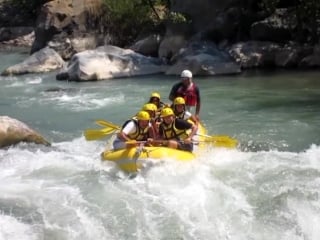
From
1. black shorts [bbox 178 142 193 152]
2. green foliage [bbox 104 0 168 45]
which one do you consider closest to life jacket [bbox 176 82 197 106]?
black shorts [bbox 178 142 193 152]

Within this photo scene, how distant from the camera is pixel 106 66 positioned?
1800cm

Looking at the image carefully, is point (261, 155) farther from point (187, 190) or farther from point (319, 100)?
point (319, 100)

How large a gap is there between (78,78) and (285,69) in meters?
6.56

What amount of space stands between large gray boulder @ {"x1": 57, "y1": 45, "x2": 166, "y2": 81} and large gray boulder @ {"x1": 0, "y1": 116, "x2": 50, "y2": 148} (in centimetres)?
798

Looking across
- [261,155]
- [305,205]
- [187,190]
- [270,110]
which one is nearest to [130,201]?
[187,190]

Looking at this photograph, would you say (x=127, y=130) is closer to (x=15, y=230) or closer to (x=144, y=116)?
(x=144, y=116)

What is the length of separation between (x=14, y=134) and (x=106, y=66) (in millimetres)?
8720

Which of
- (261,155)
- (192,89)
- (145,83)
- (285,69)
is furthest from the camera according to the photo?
(285,69)

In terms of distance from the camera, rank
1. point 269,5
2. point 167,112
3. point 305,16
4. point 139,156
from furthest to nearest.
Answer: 1. point 269,5
2. point 305,16
3. point 167,112
4. point 139,156

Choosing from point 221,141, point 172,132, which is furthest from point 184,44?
point 172,132

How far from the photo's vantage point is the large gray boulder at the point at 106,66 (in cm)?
1767

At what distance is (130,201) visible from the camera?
712cm

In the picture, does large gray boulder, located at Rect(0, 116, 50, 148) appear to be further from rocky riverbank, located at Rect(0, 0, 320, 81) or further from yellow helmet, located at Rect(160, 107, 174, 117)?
rocky riverbank, located at Rect(0, 0, 320, 81)

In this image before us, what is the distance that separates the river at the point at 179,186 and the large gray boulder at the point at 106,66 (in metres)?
Answer: 5.11
